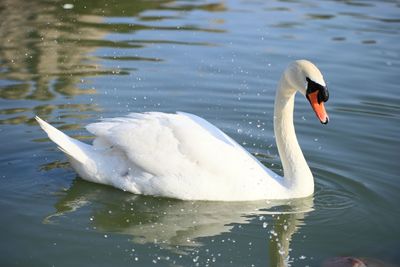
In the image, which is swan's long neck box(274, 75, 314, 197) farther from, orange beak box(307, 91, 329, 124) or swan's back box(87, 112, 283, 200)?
orange beak box(307, 91, 329, 124)

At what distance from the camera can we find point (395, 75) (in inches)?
436

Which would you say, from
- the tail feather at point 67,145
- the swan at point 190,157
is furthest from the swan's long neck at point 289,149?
the tail feather at point 67,145

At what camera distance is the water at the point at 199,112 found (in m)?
6.36

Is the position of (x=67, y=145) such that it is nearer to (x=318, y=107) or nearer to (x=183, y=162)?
(x=183, y=162)

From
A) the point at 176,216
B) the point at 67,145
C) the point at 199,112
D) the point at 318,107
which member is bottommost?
the point at 176,216

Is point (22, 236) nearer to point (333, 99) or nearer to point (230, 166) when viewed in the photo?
point (230, 166)

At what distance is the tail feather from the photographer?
277 inches

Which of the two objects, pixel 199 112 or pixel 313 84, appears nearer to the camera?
pixel 313 84

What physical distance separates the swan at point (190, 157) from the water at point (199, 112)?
0.14 m

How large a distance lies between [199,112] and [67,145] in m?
2.63

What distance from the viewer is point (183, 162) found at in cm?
687

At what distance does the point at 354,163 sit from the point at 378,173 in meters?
0.31

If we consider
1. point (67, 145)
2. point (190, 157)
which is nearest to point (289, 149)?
point (190, 157)

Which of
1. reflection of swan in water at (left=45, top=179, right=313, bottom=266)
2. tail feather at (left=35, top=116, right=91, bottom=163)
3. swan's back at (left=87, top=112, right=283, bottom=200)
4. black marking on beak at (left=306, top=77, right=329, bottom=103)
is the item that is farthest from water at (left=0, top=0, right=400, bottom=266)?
black marking on beak at (left=306, top=77, right=329, bottom=103)
